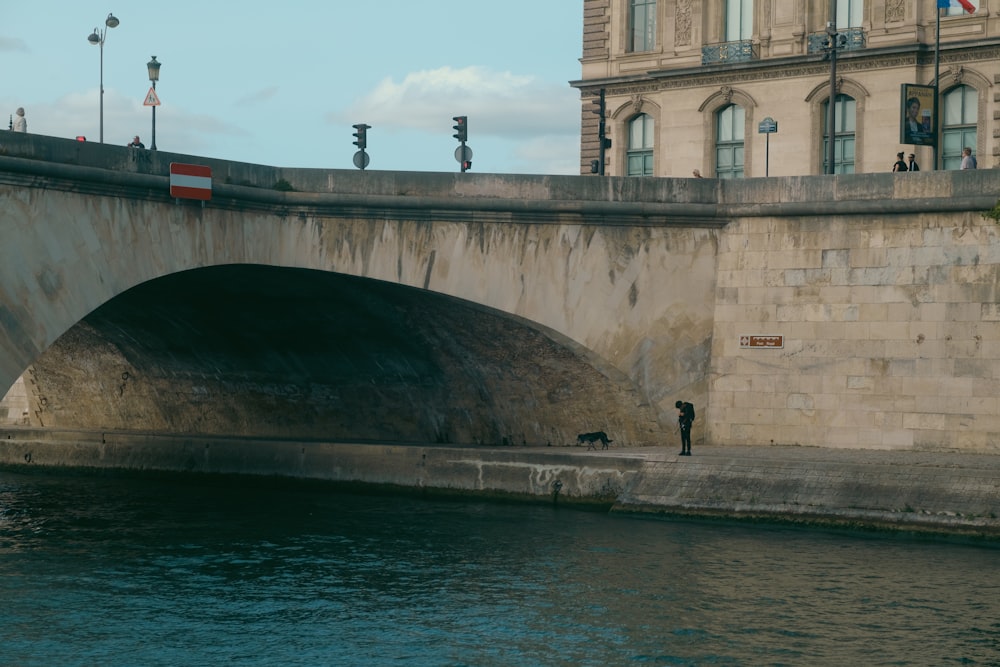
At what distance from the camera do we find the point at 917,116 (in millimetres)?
37625

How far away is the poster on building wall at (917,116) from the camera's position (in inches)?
1454

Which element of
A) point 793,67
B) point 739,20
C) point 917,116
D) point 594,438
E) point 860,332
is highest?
point 739,20

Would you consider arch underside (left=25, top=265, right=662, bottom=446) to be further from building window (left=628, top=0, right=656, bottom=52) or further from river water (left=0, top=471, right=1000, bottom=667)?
building window (left=628, top=0, right=656, bottom=52)

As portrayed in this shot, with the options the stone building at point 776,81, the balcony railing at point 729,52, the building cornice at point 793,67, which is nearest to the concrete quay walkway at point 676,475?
the stone building at point 776,81

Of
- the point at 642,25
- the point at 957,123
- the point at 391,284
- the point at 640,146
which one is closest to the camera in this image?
the point at 391,284

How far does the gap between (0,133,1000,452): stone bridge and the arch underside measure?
8cm

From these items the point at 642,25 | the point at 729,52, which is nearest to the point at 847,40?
the point at 729,52

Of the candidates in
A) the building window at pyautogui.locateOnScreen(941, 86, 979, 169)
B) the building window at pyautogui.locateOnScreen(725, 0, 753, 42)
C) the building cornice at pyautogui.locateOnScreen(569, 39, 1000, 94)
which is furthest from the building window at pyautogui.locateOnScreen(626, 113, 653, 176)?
the building window at pyautogui.locateOnScreen(941, 86, 979, 169)

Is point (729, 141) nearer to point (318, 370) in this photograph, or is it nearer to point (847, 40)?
point (847, 40)

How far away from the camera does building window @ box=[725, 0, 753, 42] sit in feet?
162

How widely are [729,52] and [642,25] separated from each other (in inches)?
150

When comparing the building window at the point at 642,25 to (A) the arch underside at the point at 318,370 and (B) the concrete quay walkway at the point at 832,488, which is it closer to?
(A) the arch underside at the point at 318,370

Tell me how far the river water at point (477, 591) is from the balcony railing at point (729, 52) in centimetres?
2446

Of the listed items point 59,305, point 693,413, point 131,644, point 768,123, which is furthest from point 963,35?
point 131,644
